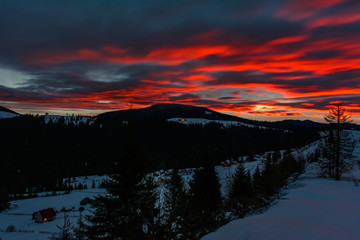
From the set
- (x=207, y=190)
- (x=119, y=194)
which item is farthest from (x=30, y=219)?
(x=119, y=194)

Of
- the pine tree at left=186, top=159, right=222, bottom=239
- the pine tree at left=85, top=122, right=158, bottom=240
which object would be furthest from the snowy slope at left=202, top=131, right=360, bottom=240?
the pine tree at left=186, top=159, right=222, bottom=239

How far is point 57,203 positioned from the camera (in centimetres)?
7356

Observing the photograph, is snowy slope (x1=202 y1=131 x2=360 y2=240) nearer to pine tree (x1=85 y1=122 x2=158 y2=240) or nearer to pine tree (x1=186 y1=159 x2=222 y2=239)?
pine tree (x1=85 y1=122 x2=158 y2=240)

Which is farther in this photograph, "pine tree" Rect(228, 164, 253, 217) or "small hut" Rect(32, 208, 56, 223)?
"small hut" Rect(32, 208, 56, 223)

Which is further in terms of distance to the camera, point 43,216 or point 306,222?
point 43,216

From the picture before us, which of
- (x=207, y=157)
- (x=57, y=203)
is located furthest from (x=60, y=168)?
(x=207, y=157)

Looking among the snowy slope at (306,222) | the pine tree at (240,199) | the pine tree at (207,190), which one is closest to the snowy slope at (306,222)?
the snowy slope at (306,222)

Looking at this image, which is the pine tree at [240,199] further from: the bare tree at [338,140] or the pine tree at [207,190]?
the bare tree at [338,140]

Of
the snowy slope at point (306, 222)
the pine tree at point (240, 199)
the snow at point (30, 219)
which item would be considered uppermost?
the snowy slope at point (306, 222)

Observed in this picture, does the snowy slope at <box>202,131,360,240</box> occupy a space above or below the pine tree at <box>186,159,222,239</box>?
Result: above

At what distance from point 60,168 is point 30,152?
192 feet

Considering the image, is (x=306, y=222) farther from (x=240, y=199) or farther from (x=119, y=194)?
(x=240, y=199)

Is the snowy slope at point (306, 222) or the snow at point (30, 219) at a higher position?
the snowy slope at point (306, 222)

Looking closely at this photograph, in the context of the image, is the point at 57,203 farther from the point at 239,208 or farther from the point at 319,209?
the point at 319,209
